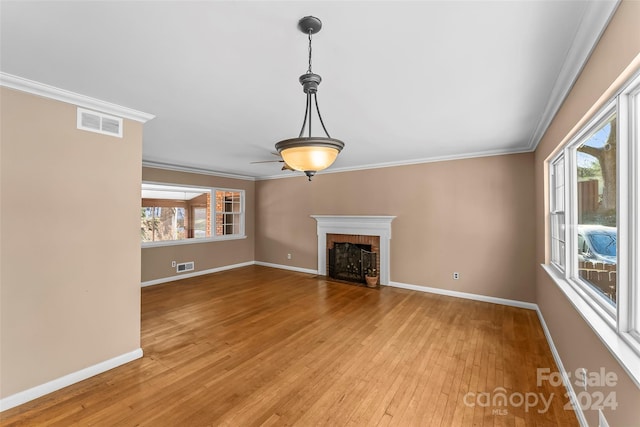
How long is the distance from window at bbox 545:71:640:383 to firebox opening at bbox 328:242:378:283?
10.8ft

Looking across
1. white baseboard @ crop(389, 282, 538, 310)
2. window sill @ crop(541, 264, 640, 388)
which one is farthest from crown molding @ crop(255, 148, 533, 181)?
window sill @ crop(541, 264, 640, 388)

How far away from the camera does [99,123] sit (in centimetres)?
254

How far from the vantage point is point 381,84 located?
214 cm

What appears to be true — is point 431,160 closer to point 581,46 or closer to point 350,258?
point 350,258

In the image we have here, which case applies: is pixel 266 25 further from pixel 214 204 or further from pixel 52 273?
pixel 214 204

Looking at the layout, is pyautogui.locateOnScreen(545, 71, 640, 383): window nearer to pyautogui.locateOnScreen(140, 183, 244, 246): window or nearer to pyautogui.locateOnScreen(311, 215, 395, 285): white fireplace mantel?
pyautogui.locateOnScreen(311, 215, 395, 285): white fireplace mantel

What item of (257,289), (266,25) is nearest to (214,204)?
(257,289)

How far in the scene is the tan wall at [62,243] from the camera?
2.10 m

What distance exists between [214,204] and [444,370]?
598cm

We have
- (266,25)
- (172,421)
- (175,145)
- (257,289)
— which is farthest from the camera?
(257,289)

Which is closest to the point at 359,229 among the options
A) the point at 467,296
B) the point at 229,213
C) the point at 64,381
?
the point at 467,296

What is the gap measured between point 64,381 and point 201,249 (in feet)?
13.9

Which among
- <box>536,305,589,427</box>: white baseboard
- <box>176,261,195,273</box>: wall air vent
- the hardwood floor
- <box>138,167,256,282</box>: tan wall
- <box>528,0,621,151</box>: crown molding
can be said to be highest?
<box>528,0,621,151</box>: crown molding

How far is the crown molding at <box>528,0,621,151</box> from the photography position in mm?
1312
